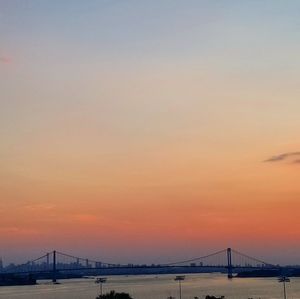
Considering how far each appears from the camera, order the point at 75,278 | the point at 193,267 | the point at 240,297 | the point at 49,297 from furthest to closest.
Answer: the point at 75,278, the point at 193,267, the point at 49,297, the point at 240,297

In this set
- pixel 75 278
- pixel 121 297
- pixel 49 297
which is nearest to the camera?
pixel 121 297

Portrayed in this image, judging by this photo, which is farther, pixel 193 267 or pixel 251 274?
pixel 251 274

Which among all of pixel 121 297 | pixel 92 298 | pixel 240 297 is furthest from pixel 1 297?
pixel 121 297

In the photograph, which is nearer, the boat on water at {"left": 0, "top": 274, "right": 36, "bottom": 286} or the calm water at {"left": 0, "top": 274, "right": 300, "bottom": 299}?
the calm water at {"left": 0, "top": 274, "right": 300, "bottom": 299}

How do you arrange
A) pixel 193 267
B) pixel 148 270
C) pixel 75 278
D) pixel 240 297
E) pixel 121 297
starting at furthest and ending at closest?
1. pixel 75 278
2. pixel 148 270
3. pixel 193 267
4. pixel 240 297
5. pixel 121 297

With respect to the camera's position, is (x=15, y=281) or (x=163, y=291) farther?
(x=15, y=281)

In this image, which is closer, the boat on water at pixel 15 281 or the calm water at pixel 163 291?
the calm water at pixel 163 291

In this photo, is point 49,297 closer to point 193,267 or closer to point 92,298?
point 92,298

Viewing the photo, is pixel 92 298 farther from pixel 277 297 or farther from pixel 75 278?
pixel 75 278

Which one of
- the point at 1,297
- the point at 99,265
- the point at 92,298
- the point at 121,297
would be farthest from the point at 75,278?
the point at 121,297
